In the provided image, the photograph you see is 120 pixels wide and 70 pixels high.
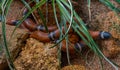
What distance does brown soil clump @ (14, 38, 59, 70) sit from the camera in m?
1.88

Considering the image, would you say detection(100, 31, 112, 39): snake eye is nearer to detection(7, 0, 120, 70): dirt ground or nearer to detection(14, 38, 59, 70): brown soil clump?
detection(7, 0, 120, 70): dirt ground

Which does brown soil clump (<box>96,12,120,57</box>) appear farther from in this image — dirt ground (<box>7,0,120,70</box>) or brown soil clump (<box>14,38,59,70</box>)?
brown soil clump (<box>14,38,59,70</box>)

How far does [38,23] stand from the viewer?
7.27 feet

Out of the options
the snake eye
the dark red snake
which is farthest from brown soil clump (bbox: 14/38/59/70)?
the snake eye

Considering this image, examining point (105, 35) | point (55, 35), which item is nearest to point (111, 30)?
point (105, 35)

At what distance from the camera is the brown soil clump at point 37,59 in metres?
1.88

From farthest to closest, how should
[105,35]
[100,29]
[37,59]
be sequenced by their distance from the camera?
[100,29]
[105,35]
[37,59]

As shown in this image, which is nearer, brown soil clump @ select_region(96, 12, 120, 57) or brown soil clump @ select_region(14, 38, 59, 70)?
brown soil clump @ select_region(14, 38, 59, 70)

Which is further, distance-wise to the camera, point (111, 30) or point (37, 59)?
point (111, 30)

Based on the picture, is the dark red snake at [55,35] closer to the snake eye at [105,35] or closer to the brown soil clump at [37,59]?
the snake eye at [105,35]

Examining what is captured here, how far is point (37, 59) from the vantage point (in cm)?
189

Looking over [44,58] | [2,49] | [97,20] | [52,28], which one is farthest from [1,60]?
[97,20]

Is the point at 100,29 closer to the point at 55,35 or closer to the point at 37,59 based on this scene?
the point at 55,35

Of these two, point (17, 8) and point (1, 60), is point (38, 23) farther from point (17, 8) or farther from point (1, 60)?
point (1, 60)
